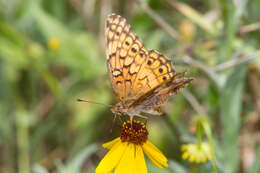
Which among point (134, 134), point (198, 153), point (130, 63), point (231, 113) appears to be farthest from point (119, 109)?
point (231, 113)

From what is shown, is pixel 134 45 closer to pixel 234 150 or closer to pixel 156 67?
pixel 156 67

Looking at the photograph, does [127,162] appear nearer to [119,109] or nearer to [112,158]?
[112,158]

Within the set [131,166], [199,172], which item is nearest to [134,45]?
[131,166]

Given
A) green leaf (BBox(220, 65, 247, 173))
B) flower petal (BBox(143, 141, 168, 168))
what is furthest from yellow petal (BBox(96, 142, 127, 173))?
green leaf (BBox(220, 65, 247, 173))

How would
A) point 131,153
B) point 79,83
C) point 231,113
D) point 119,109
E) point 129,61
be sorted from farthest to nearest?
1. point 79,83
2. point 231,113
3. point 129,61
4. point 131,153
5. point 119,109

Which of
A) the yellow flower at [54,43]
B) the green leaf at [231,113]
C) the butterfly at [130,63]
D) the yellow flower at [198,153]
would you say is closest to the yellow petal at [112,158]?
the butterfly at [130,63]

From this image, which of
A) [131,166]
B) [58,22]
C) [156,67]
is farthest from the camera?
[58,22]
